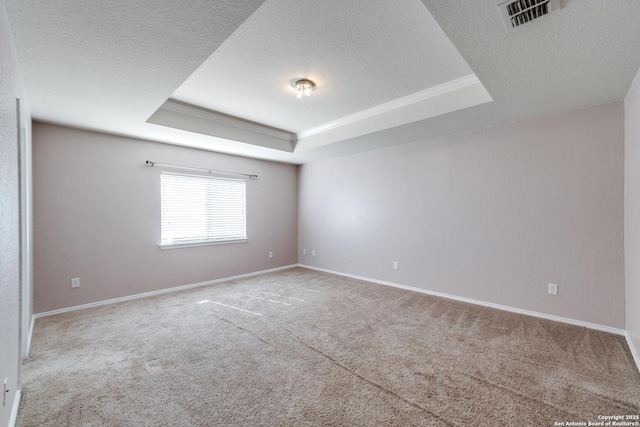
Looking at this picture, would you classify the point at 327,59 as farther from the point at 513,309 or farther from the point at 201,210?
the point at 513,309

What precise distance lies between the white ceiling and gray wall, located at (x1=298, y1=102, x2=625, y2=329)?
35 centimetres

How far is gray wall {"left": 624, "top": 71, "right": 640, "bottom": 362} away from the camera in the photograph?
7.25 feet

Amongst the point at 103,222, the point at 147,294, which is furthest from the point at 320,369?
the point at 103,222

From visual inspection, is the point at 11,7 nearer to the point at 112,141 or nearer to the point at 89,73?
the point at 89,73

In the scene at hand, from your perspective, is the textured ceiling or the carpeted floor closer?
the carpeted floor

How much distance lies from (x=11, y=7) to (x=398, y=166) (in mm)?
4138

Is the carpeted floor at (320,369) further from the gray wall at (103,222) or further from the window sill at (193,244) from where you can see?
the window sill at (193,244)

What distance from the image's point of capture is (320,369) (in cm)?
211

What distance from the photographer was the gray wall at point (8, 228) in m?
1.37

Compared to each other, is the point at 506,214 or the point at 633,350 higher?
the point at 506,214

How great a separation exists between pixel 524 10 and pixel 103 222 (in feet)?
15.5

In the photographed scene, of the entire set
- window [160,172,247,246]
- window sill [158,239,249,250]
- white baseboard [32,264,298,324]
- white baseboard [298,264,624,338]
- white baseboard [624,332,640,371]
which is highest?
window [160,172,247,246]

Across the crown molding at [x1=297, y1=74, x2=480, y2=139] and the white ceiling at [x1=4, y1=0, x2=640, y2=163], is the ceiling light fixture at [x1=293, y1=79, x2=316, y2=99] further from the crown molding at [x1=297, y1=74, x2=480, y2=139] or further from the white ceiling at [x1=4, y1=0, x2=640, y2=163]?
the crown molding at [x1=297, y1=74, x2=480, y2=139]

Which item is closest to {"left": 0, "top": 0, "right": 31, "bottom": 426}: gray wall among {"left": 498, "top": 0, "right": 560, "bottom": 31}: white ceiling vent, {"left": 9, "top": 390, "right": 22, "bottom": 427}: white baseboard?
{"left": 9, "top": 390, "right": 22, "bottom": 427}: white baseboard
